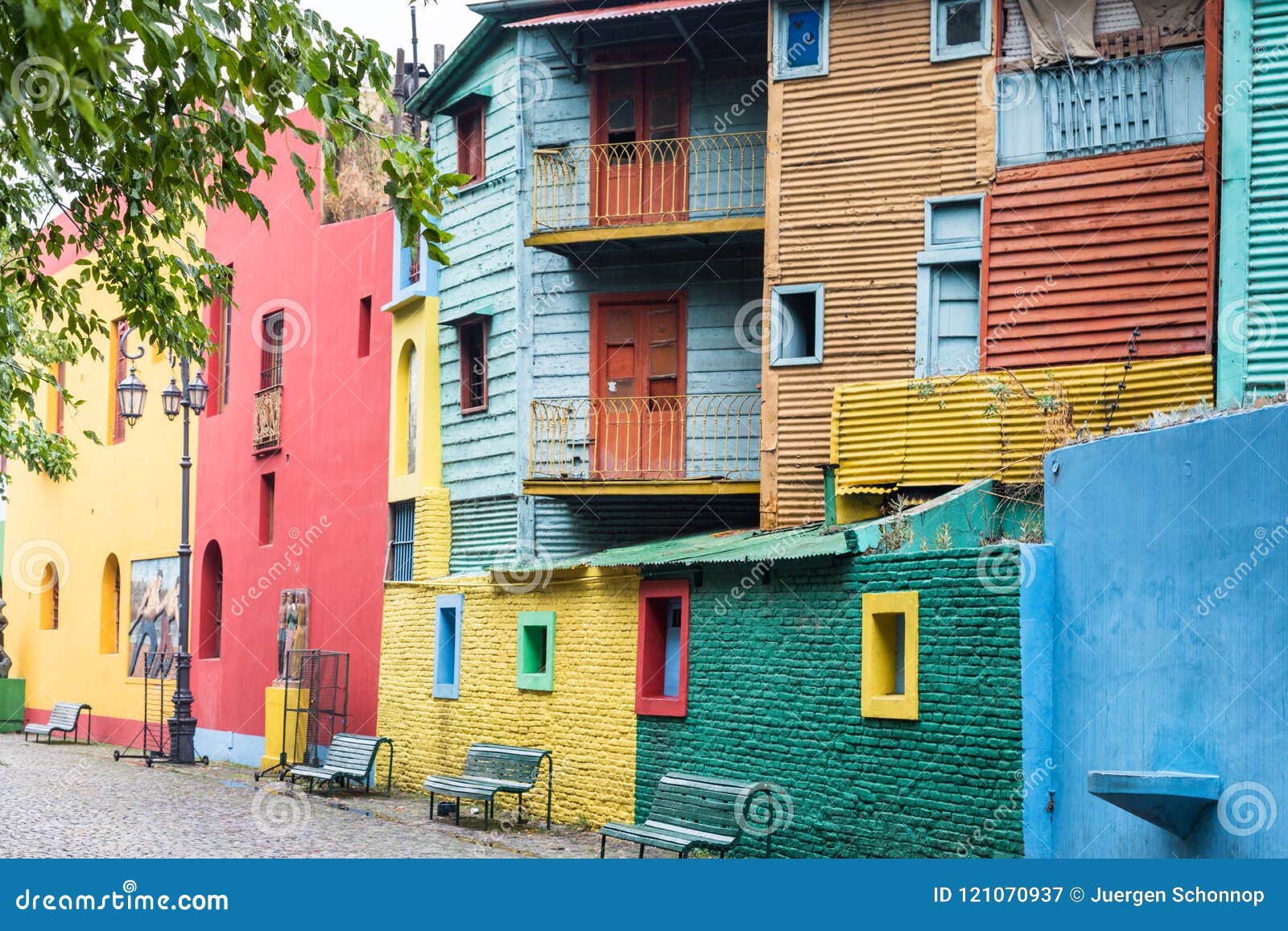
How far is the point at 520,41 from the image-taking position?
19812 mm

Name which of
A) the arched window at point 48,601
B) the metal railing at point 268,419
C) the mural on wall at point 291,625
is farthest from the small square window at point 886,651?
the arched window at point 48,601

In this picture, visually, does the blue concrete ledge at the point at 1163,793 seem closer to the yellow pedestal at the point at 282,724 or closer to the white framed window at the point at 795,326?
the white framed window at the point at 795,326

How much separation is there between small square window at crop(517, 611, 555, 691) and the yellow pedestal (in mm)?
5241

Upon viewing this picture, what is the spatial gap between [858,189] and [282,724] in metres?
11.4

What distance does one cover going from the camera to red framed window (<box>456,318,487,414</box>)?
20.7 meters

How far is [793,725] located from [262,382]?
1534cm

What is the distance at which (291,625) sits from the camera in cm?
2452

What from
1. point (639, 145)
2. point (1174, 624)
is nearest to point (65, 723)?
point (639, 145)

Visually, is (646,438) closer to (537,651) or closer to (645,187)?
(537,651)

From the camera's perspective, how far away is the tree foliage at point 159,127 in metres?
7.12

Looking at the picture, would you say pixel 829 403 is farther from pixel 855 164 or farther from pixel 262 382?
pixel 262 382

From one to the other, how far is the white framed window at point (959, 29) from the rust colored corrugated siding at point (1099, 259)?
54.9 inches

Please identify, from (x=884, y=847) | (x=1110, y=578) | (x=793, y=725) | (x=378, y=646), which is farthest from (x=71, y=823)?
(x=1110, y=578)

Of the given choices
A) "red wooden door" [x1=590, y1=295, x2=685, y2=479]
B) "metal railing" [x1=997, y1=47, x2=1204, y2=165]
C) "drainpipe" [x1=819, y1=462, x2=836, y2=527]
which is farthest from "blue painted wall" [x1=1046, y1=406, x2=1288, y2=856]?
"red wooden door" [x1=590, y1=295, x2=685, y2=479]
